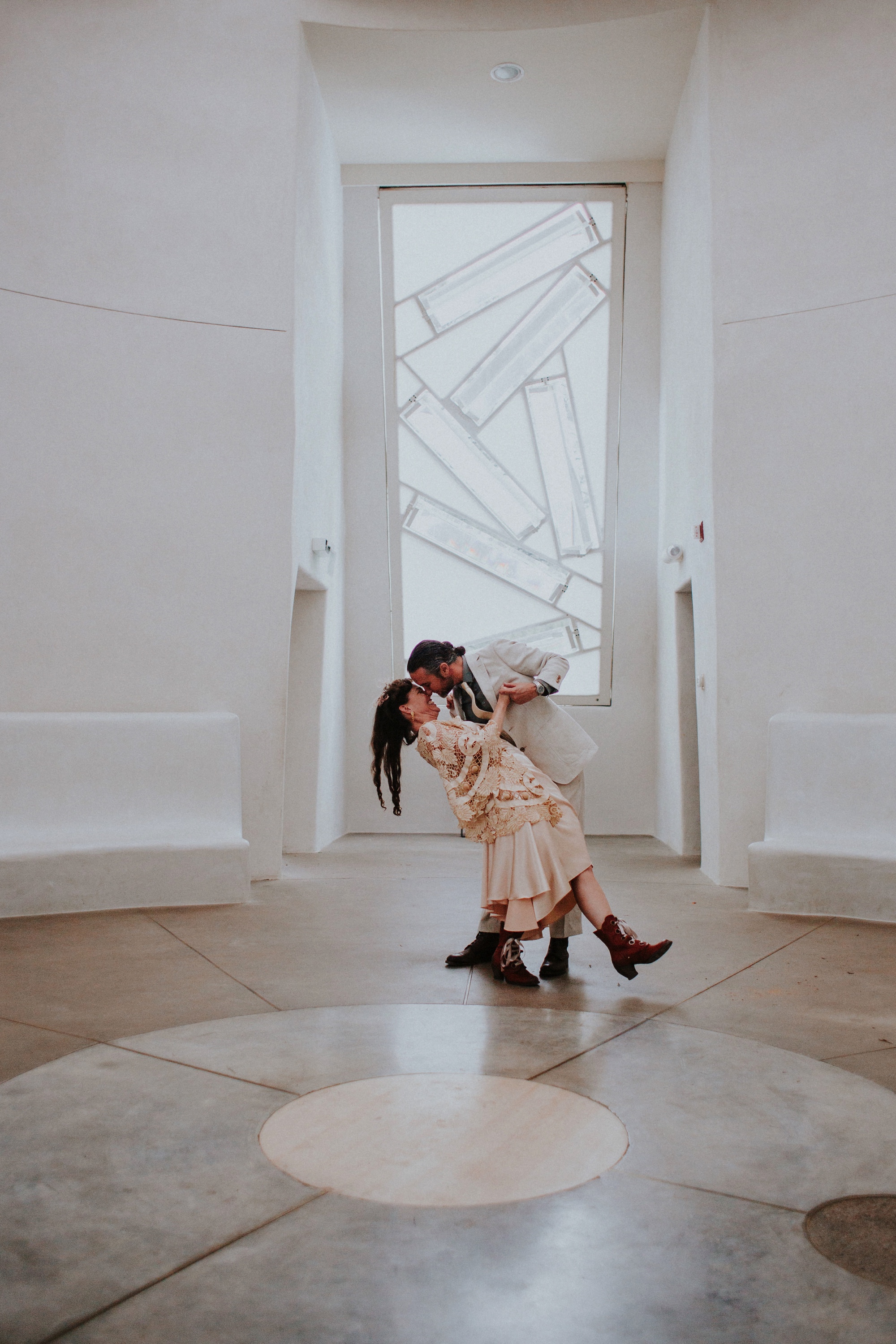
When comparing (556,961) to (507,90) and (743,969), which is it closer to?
(743,969)

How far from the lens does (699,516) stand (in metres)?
7.26

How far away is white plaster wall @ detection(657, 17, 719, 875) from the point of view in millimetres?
6859

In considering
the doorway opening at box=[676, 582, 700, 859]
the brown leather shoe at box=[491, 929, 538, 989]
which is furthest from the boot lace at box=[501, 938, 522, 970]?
the doorway opening at box=[676, 582, 700, 859]

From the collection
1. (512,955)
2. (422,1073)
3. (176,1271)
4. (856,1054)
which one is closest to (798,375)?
(512,955)

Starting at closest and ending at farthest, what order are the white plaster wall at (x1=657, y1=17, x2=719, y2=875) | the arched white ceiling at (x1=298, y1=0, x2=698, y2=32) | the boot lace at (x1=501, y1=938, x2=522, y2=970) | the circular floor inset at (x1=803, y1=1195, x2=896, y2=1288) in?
the circular floor inset at (x1=803, y1=1195, x2=896, y2=1288)
the boot lace at (x1=501, y1=938, x2=522, y2=970)
the white plaster wall at (x1=657, y1=17, x2=719, y2=875)
the arched white ceiling at (x1=298, y1=0, x2=698, y2=32)

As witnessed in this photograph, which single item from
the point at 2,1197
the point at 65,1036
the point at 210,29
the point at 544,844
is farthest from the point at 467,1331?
the point at 210,29

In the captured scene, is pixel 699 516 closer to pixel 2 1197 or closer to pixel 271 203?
pixel 271 203

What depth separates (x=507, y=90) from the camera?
817cm

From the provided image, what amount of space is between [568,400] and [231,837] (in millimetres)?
5453

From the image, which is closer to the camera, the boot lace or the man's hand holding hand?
the boot lace

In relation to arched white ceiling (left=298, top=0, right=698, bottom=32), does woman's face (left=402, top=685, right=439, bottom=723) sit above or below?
below

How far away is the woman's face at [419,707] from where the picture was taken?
4145mm

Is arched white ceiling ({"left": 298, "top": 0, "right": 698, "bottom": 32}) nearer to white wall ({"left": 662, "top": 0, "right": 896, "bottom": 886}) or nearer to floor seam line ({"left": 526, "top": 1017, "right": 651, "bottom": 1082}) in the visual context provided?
white wall ({"left": 662, "top": 0, "right": 896, "bottom": 886})

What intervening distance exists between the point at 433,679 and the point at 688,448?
14.4ft
